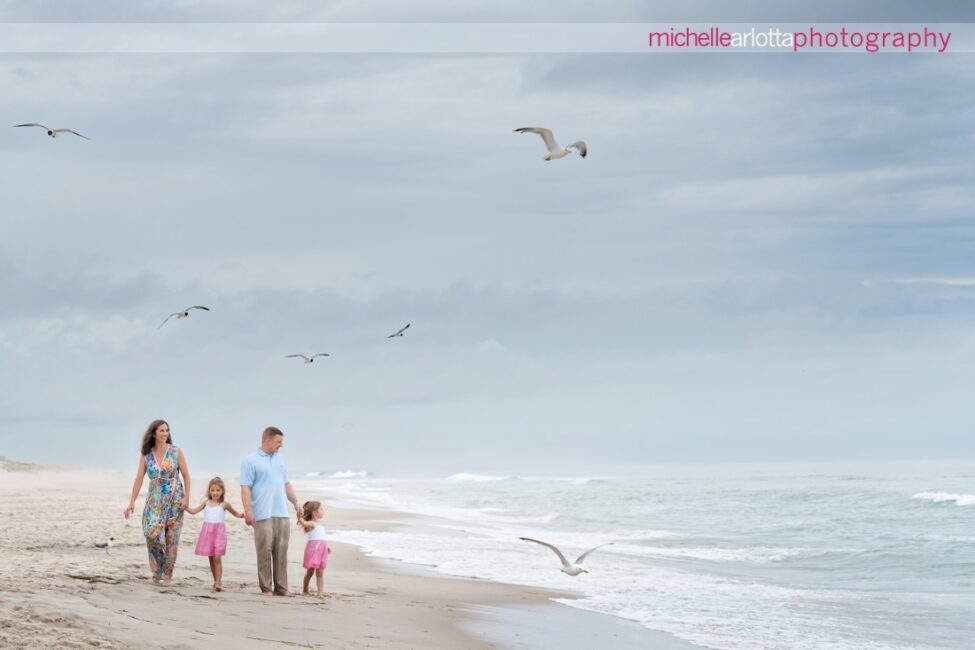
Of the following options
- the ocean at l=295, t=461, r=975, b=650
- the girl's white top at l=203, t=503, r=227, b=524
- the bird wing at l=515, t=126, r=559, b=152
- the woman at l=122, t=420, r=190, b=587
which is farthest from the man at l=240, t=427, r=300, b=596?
the bird wing at l=515, t=126, r=559, b=152

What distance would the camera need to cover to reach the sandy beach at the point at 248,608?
7.48 meters

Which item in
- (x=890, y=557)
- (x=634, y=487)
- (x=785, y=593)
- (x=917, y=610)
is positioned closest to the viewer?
(x=917, y=610)

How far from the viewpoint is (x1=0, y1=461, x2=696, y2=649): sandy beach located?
7.48 m

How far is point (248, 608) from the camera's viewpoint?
9.48 meters

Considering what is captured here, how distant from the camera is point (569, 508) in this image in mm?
37375

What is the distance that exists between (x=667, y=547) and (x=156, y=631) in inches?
649

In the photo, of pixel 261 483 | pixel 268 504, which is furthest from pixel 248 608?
pixel 261 483

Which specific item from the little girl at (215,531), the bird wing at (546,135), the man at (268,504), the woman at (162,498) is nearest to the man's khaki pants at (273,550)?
the man at (268,504)

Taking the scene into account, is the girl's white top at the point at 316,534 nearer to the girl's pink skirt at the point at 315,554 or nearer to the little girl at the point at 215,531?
the girl's pink skirt at the point at 315,554

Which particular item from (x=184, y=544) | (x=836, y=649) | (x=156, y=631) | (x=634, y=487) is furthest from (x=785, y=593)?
(x=634, y=487)

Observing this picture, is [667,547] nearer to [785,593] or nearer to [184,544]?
[785,593]

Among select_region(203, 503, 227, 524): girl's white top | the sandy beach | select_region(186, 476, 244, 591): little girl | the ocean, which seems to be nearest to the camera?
the sandy beach

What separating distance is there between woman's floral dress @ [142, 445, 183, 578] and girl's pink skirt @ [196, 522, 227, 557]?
0.26 metres

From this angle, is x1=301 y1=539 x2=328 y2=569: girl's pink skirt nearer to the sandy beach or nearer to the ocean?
the sandy beach
